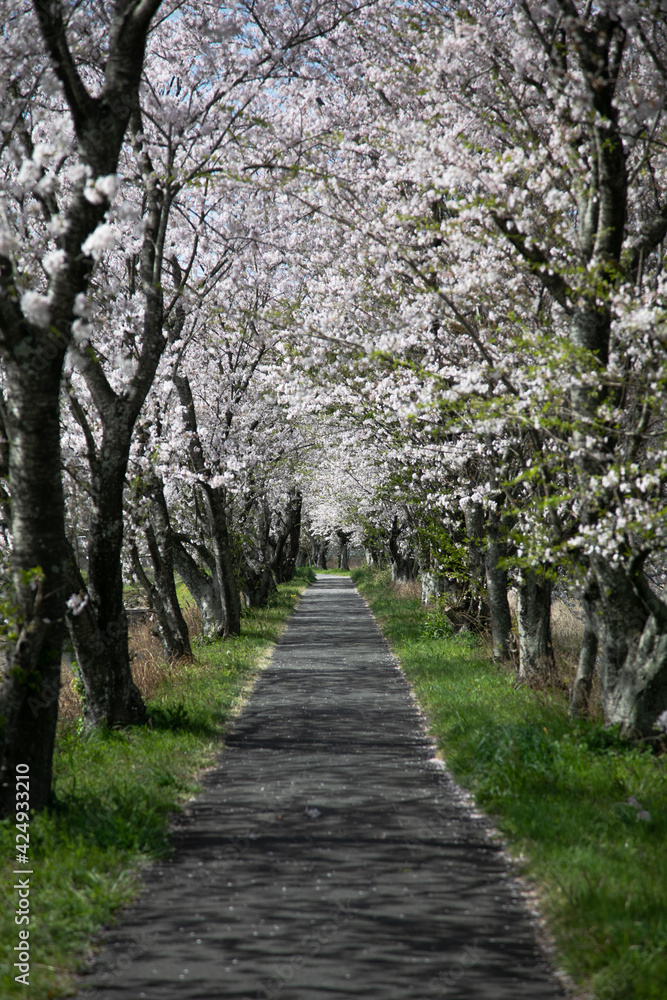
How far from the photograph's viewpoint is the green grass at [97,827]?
4.46 meters

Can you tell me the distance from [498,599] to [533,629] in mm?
1855

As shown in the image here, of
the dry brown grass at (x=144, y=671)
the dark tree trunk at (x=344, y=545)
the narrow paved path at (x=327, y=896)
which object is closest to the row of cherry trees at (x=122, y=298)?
the dry brown grass at (x=144, y=671)

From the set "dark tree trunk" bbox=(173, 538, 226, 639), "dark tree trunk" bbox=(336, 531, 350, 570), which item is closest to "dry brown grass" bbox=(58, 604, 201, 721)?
"dark tree trunk" bbox=(173, 538, 226, 639)

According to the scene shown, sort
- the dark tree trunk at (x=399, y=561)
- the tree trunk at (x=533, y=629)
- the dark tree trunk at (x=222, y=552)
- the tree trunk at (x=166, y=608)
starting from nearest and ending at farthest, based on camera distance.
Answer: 1. the tree trunk at (x=533, y=629)
2. the tree trunk at (x=166, y=608)
3. the dark tree trunk at (x=222, y=552)
4. the dark tree trunk at (x=399, y=561)

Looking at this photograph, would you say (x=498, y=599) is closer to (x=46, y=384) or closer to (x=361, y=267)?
(x=361, y=267)

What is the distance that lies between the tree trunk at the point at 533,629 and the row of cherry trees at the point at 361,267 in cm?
4

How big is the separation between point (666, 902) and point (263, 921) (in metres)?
2.35

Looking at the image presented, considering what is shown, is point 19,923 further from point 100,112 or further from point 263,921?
point 100,112

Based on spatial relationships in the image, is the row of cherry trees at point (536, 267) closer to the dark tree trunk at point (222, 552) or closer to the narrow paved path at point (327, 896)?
the narrow paved path at point (327, 896)

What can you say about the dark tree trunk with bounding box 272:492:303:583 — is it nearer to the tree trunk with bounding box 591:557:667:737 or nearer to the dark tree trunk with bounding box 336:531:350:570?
the dark tree trunk with bounding box 336:531:350:570

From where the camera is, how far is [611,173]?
781cm

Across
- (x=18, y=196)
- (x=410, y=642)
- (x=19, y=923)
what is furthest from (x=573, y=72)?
(x=410, y=642)

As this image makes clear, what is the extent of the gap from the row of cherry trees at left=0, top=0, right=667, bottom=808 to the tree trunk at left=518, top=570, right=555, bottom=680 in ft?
0.14

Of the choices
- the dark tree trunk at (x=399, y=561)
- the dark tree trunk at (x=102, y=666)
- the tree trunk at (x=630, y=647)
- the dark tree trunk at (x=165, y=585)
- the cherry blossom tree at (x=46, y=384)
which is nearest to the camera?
the cherry blossom tree at (x=46, y=384)
